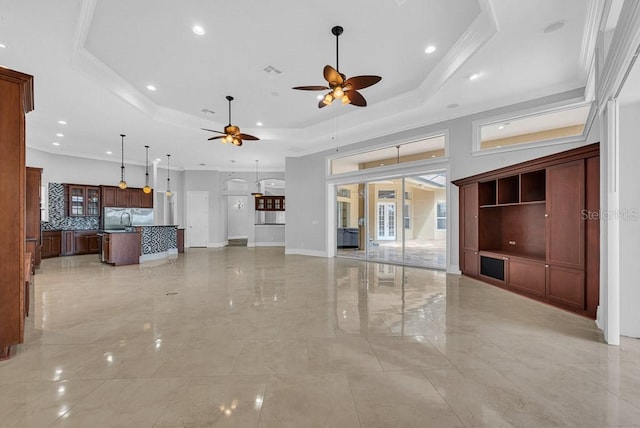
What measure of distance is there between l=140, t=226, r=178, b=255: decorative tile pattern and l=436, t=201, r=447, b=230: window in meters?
8.32

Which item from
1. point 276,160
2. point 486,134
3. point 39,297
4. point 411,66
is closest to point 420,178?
point 486,134

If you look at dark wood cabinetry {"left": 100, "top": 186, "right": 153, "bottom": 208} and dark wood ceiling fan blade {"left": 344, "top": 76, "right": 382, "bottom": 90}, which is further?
dark wood cabinetry {"left": 100, "top": 186, "right": 153, "bottom": 208}

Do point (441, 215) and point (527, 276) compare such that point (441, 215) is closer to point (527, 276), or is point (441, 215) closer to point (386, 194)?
point (386, 194)

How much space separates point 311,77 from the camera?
5.41 m

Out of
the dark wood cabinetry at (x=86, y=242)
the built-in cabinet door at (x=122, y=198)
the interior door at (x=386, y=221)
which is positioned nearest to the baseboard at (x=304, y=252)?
the interior door at (x=386, y=221)

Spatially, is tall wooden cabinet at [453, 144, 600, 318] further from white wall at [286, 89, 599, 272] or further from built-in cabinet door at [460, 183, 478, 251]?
white wall at [286, 89, 599, 272]

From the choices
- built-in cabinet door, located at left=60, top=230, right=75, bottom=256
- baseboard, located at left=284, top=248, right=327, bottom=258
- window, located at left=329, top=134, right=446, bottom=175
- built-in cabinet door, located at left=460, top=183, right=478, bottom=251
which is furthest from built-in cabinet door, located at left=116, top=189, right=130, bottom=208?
built-in cabinet door, located at left=460, top=183, right=478, bottom=251

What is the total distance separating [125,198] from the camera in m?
11.1

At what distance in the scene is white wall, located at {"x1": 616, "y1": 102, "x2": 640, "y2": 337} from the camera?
285 cm

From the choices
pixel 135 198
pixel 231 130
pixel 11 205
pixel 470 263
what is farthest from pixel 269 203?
pixel 11 205

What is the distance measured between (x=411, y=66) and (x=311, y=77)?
183 centimetres

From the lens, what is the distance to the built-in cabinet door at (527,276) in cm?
426

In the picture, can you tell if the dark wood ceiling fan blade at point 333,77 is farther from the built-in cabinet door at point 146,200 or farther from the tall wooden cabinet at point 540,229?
the built-in cabinet door at point 146,200

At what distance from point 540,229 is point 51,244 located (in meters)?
13.3
